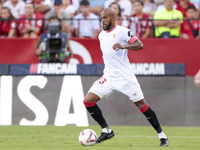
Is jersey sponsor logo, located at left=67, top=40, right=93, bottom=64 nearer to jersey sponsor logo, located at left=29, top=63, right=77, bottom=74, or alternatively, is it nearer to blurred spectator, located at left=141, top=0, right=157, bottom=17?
jersey sponsor logo, located at left=29, top=63, right=77, bottom=74

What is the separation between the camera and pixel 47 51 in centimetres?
1125

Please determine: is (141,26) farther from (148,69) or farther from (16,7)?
(16,7)

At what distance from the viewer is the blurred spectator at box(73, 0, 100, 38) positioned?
12141 mm

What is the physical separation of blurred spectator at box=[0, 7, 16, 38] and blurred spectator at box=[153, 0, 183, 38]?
4.35 meters

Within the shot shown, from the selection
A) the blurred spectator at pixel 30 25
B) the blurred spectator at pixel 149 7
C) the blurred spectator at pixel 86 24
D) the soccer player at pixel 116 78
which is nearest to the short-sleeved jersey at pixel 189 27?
the blurred spectator at pixel 149 7

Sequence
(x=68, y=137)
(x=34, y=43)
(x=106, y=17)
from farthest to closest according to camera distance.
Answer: (x=34, y=43) < (x=68, y=137) < (x=106, y=17)

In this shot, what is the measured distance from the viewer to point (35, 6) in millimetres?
12844

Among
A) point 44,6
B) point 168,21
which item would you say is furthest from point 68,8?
point 168,21

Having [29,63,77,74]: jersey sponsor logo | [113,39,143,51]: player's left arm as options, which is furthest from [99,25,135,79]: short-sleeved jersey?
[29,63,77,74]: jersey sponsor logo

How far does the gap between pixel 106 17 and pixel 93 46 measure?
551cm

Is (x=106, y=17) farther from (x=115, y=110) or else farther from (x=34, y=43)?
(x=34, y=43)

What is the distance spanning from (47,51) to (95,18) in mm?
1968

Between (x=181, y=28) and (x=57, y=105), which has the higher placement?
(x=181, y=28)

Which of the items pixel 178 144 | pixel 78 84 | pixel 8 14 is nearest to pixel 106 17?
pixel 178 144
